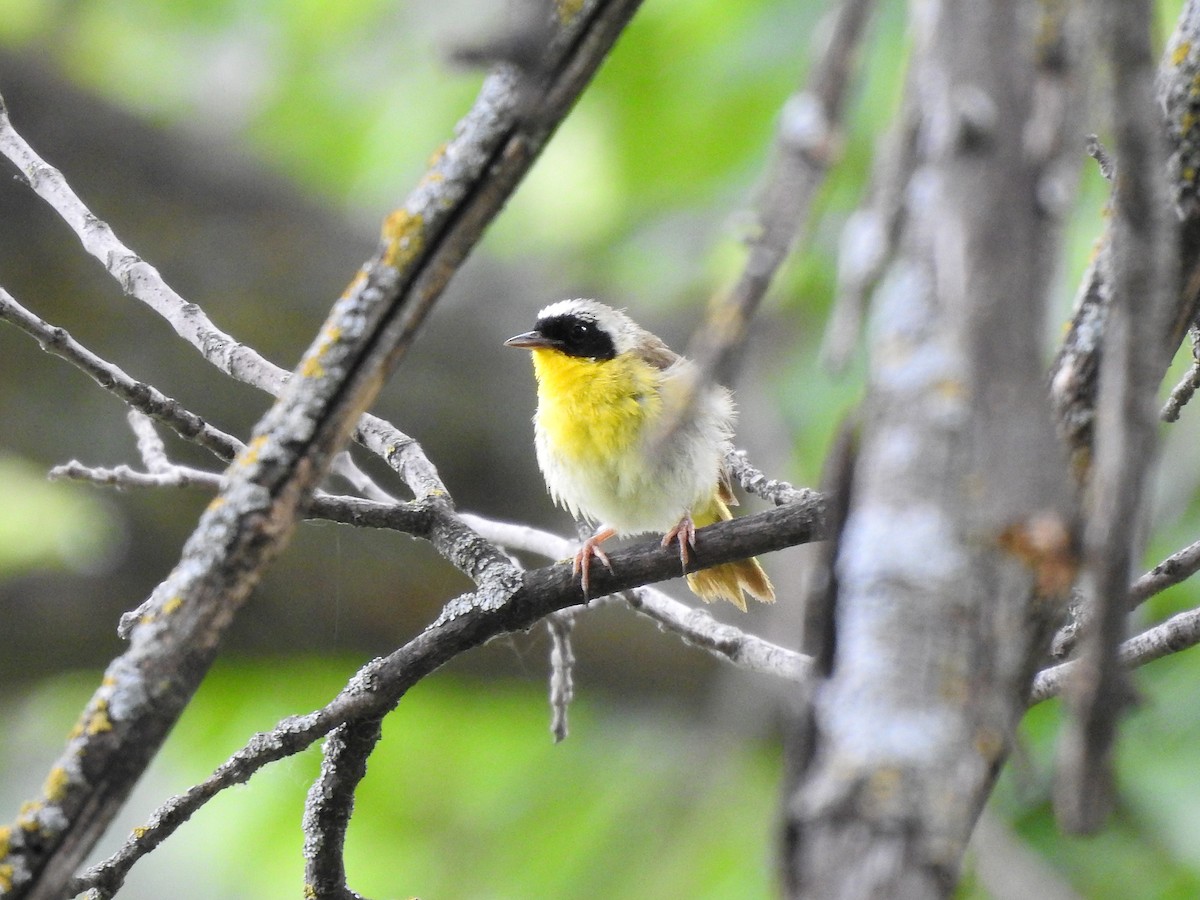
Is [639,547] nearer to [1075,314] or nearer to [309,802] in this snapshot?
[309,802]

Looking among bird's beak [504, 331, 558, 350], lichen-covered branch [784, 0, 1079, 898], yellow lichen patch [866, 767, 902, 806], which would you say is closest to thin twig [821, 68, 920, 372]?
lichen-covered branch [784, 0, 1079, 898]

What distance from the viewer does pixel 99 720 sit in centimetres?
139

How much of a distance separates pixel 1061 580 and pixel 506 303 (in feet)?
19.7

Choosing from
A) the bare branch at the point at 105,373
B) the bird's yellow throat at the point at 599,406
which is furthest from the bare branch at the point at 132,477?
the bird's yellow throat at the point at 599,406

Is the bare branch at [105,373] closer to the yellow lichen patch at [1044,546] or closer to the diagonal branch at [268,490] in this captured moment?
the diagonal branch at [268,490]

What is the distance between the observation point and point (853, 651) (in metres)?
1.01

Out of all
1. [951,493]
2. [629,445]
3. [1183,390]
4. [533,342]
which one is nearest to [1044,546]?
[951,493]

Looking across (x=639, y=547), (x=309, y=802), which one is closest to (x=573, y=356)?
(x=639, y=547)

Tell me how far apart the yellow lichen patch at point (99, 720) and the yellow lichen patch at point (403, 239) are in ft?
1.86

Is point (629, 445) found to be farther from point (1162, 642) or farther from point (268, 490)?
point (268, 490)

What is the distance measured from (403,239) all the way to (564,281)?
5673 millimetres

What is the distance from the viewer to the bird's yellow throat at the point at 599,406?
4.80m

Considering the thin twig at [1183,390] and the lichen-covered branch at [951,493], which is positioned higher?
the thin twig at [1183,390]

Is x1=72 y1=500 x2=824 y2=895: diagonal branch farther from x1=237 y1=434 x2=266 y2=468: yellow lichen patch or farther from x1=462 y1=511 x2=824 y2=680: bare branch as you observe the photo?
x1=237 y1=434 x2=266 y2=468: yellow lichen patch
